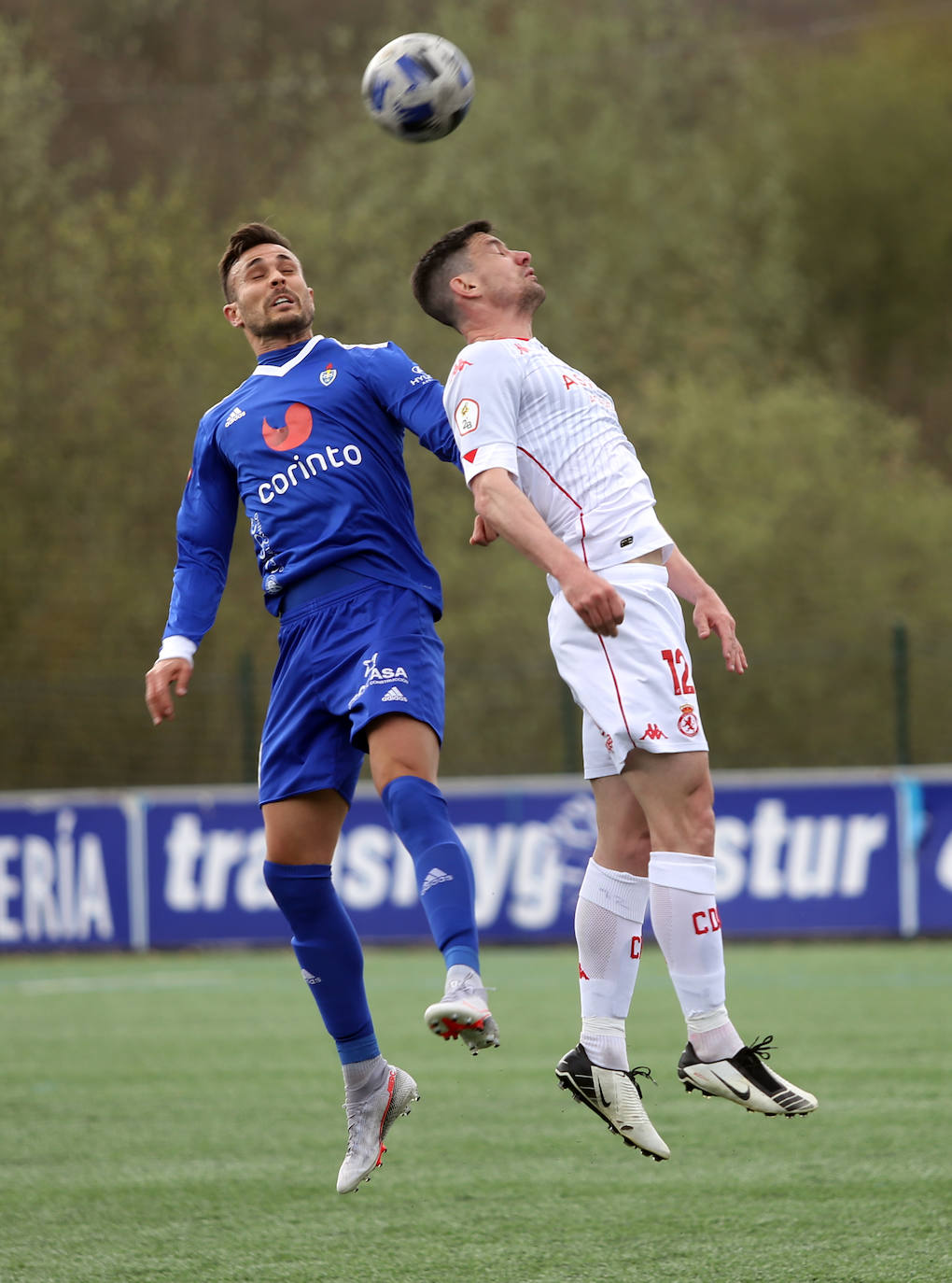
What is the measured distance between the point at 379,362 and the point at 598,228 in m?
25.6

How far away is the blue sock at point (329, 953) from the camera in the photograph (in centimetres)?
493

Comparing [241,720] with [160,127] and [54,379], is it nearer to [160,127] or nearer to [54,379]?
[54,379]

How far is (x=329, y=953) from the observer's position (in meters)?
5.00

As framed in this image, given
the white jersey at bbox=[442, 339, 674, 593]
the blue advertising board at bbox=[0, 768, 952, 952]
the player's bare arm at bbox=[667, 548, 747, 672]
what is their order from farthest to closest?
the blue advertising board at bbox=[0, 768, 952, 952]
the player's bare arm at bbox=[667, 548, 747, 672]
the white jersey at bbox=[442, 339, 674, 593]

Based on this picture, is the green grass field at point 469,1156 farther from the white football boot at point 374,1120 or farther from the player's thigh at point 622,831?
the player's thigh at point 622,831

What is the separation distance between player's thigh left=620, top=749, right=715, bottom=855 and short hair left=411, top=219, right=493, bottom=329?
130 centimetres

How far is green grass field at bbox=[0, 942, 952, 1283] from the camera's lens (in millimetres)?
4637

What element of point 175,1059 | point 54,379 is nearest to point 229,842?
point 175,1059

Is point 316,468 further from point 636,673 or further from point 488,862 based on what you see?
point 488,862

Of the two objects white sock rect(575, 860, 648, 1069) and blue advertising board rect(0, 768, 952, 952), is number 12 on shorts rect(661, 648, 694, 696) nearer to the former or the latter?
white sock rect(575, 860, 648, 1069)

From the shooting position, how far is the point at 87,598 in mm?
25344

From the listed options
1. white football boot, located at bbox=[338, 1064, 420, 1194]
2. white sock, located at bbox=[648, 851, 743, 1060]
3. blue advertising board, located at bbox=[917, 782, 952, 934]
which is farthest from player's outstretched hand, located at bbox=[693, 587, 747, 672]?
blue advertising board, located at bbox=[917, 782, 952, 934]

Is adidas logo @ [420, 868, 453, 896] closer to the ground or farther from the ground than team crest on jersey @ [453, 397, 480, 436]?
closer to the ground

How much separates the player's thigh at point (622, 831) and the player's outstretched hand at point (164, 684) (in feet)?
3.79
